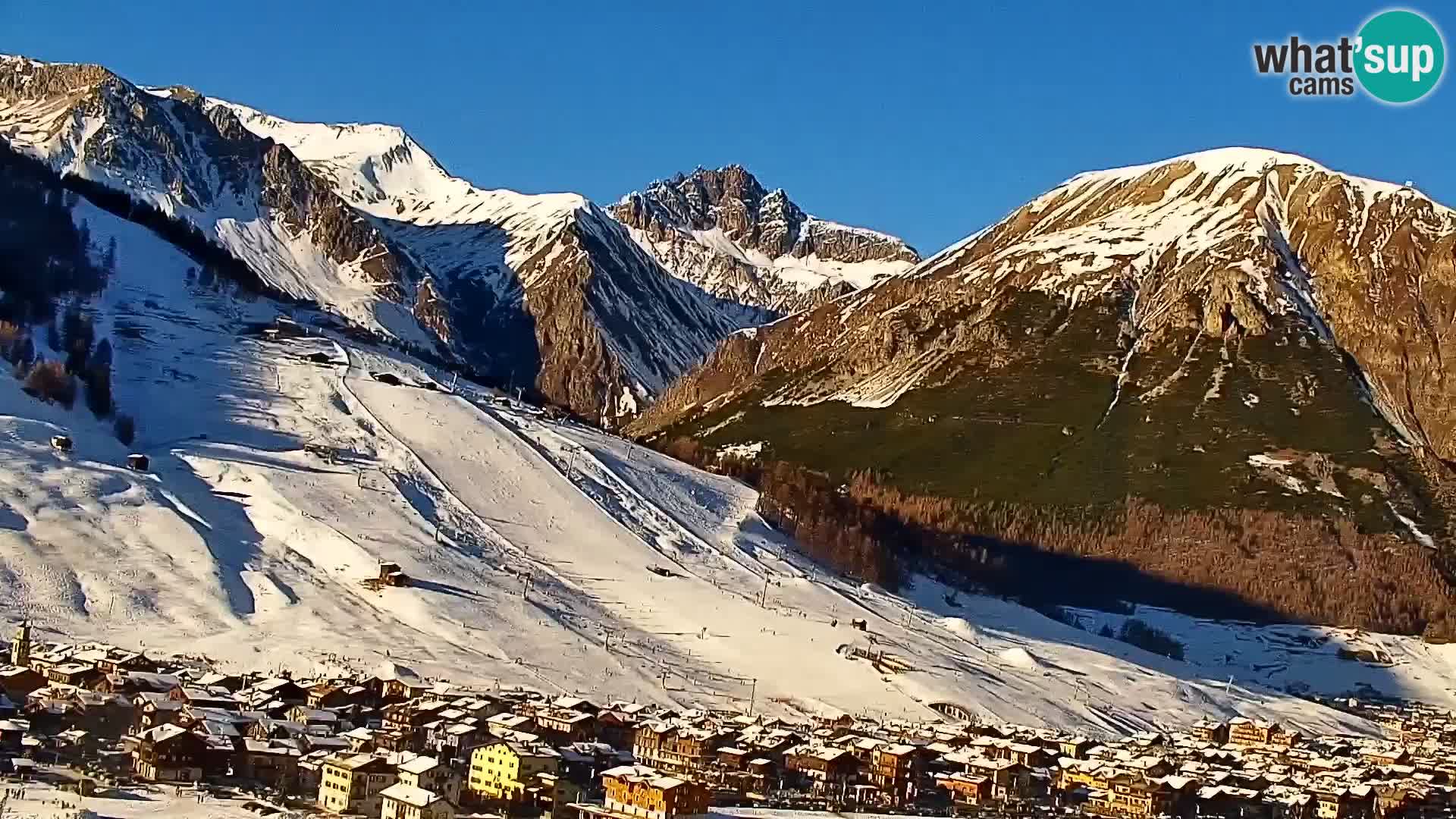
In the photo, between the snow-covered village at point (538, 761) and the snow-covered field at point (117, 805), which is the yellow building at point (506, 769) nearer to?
the snow-covered village at point (538, 761)

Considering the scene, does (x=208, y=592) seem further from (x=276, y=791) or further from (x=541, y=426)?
(x=541, y=426)

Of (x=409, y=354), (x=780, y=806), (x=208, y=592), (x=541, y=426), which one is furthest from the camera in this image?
(x=409, y=354)

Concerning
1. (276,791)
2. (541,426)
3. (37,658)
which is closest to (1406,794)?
(276,791)

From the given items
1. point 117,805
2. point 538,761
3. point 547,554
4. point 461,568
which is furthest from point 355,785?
point 547,554

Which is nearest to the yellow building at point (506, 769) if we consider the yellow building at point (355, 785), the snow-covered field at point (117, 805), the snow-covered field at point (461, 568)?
the yellow building at point (355, 785)

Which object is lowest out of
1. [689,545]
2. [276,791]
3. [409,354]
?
[276,791]

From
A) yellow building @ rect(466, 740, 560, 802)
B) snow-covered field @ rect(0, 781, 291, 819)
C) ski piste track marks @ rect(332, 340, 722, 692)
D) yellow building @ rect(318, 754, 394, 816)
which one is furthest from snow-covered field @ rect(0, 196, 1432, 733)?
snow-covered field @ rect(0, 781, 291, 819)
